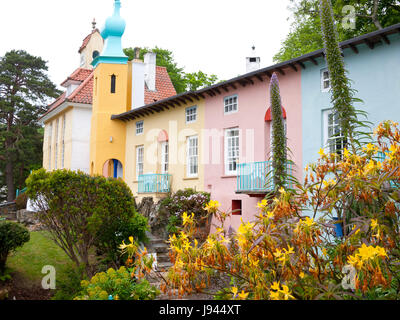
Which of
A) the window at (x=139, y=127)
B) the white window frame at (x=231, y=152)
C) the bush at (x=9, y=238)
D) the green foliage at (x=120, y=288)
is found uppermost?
the window at (x=139, y=127)

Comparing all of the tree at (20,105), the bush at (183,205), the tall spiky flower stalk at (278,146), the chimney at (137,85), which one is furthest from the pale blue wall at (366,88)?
the tree at (20,105)

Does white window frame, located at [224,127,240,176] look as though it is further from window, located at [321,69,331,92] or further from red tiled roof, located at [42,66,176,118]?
red tiled roof, located at [42,66,176,118]

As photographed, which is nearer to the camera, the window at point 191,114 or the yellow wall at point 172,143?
the yellow wall at point 172,143

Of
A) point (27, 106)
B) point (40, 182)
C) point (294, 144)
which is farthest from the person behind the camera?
point (27, 106)

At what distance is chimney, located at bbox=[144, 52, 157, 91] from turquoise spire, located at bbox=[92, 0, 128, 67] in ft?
13.0

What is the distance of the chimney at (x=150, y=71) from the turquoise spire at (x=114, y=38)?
3.96m

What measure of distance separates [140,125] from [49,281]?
33.0 ft

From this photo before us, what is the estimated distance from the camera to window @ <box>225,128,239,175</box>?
15.6 m

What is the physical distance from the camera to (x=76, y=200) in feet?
40.2

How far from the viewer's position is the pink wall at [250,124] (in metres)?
13.0

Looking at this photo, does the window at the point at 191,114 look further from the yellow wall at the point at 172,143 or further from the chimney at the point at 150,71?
the chimney at the point at 150,71

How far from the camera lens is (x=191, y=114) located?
59.3 feet
